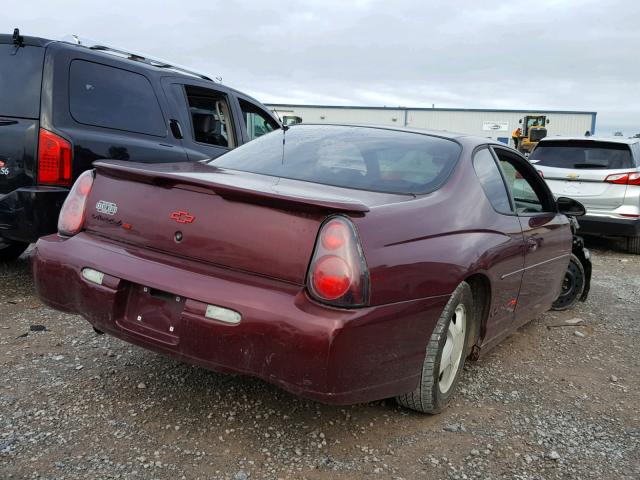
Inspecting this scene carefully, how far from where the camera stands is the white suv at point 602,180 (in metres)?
7.74

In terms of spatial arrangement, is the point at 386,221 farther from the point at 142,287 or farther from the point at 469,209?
the point at 142,287

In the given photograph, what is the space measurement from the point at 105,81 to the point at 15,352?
7.37 feet

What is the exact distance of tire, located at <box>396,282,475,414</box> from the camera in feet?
8.59

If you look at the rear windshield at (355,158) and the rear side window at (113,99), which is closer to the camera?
the rear windshield at (355,158)

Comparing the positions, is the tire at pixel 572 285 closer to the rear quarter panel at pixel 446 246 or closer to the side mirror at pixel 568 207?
the side mirror at pixel 568 207

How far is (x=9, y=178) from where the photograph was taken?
13.2 feet

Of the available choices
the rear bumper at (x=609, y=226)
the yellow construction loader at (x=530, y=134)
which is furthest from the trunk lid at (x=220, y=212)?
the yellow construction loader at (x=530, y=134)

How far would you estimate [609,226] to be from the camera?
7805 millimetres

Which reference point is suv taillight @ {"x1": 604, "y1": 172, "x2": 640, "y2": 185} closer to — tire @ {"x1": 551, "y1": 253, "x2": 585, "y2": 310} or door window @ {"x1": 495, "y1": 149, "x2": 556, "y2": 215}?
tire @ {"x1": 551, "y1": 253, "x2": 585, "y2": 310}

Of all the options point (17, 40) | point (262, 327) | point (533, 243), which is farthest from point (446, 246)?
point (17, 40)

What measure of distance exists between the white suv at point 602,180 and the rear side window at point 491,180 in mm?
4951

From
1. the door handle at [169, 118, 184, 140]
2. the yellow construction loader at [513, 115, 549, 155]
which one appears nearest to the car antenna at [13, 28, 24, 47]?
the door handle at [169, 118, 184, 140]

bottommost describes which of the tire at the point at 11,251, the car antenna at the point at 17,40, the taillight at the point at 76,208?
the tire at the point at 11,251

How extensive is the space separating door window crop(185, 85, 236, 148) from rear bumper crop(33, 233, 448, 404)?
9.86 feet
